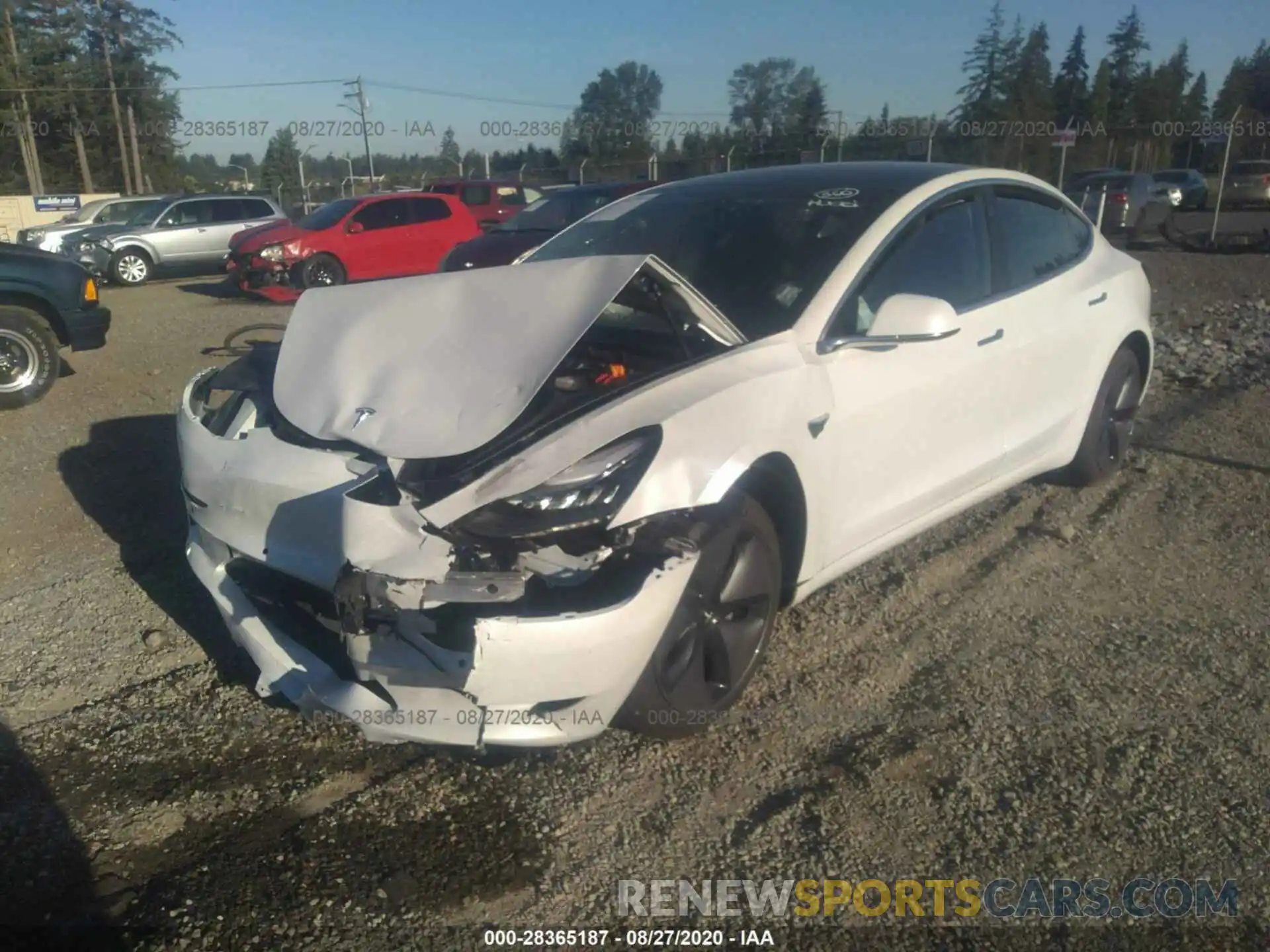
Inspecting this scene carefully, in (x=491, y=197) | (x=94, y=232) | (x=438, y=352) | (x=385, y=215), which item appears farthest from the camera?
(x=491, y=197)

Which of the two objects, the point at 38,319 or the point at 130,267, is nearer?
the point at 38,319

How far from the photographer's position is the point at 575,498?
2.70m

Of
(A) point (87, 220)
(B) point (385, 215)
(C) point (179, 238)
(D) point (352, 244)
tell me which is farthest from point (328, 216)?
(A) point (87, 220)

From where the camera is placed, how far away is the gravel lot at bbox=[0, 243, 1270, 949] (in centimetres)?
254

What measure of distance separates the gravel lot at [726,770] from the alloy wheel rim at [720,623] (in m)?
0.19

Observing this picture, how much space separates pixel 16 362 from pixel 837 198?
6691mm

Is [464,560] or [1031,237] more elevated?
[1031,237]

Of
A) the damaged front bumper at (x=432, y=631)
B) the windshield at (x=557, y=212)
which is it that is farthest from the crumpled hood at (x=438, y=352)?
the windshield at (x=557, y=212)

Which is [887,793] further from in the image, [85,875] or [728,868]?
[85,875]

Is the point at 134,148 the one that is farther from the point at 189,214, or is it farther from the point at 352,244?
the point at 352,244

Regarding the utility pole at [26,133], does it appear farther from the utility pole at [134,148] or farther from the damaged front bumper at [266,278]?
the damaged front bumper at [266,278]

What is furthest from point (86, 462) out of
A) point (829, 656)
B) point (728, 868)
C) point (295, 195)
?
point (295, 195)

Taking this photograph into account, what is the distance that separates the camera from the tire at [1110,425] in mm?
5094

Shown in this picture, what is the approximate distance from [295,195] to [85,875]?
44959 millimetres
